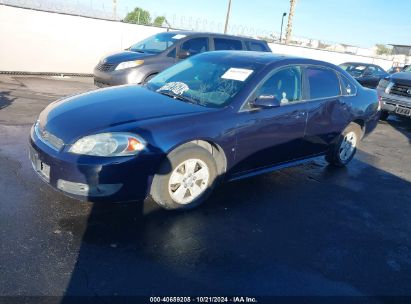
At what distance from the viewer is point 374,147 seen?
7840mm

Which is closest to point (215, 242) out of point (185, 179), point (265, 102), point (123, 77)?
point (185, 179)

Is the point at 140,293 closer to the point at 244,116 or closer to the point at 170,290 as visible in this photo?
the point at 170,290

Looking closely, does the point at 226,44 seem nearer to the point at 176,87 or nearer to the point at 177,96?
the point at 176,87

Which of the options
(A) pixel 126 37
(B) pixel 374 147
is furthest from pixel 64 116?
(A) pixel 126 37

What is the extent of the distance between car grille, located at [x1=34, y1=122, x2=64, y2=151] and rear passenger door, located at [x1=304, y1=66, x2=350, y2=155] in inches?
117

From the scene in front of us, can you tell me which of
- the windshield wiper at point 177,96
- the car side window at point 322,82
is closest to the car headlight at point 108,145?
the windshield wiper at point 177,96

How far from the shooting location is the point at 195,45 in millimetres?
Result: 9836

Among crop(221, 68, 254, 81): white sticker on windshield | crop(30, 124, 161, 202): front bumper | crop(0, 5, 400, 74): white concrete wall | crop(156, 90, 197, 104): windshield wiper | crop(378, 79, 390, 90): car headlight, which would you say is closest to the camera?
crop(30, 124, 161, 202): front bumper

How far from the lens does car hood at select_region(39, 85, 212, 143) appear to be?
3600 mm

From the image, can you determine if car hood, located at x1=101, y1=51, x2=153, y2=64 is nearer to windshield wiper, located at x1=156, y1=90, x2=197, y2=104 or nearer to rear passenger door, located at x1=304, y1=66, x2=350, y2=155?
windshield wiper, located at x1=156, y1=90, x2=197, y2=104

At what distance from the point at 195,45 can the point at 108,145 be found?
22.8ft

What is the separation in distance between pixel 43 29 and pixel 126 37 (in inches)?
129

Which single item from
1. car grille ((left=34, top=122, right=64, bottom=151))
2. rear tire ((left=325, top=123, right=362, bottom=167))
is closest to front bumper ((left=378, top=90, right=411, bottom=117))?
rear tire ((left=325, top=123, right=362, bottom=167))

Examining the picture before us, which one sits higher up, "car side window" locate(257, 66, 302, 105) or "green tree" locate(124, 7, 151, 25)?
"green tree" locate(124, 7, 151, 25)
